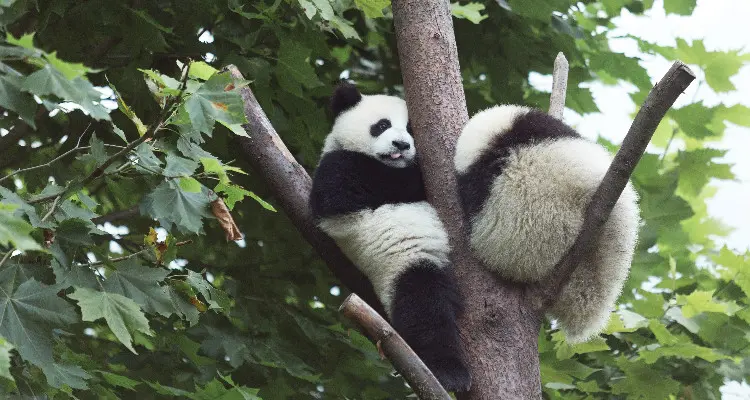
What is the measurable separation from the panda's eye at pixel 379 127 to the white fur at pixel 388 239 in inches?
26.9

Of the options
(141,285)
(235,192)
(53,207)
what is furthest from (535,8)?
(53,207)

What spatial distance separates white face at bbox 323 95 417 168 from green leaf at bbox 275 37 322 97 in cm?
29

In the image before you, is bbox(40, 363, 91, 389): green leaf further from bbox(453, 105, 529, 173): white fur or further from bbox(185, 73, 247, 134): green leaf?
bbox(453, 105, 529, 173): white fur

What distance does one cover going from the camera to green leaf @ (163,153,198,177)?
3002 millimetres

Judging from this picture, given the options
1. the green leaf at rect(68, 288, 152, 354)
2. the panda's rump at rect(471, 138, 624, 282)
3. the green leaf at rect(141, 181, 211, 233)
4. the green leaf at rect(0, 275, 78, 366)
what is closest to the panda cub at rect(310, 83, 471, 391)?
the panda's rump at rect(471, 138, 624, 282)

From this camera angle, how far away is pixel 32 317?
278cm

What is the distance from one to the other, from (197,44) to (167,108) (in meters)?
1.99

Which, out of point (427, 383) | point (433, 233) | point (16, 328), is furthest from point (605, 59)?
point (16, 328)

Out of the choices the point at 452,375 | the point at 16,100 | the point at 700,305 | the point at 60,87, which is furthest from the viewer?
the point at 700,305

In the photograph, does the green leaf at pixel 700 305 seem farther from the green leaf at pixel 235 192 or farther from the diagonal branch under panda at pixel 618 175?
the green leaf at pixel 235 192

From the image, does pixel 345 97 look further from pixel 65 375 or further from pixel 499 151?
pixel 65 375

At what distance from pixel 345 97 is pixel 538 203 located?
161cm

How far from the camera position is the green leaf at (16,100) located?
255 centimetres

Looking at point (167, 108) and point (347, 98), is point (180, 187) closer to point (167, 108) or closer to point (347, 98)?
point (167, 108)
